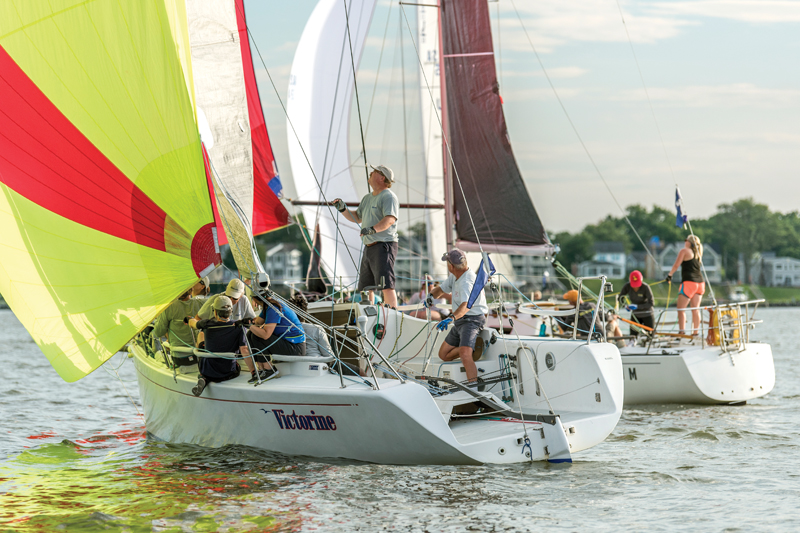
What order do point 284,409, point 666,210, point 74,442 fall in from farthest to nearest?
1. point 666,210
2. point 74,442
3. point 284,409

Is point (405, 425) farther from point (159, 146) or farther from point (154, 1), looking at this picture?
point (154, 1)

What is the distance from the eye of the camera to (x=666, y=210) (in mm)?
126625

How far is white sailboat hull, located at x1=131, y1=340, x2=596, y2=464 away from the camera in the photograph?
5891mm

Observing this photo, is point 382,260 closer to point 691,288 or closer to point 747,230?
point 691,288

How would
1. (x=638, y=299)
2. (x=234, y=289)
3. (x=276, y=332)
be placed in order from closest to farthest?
(x=276, y=332) → (x=234, y=289) → (x=638, y=299)

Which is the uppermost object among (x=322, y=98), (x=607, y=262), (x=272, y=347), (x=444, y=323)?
(x=322, y=98)

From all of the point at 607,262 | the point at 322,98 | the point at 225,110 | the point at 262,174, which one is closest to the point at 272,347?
the point at 225,110

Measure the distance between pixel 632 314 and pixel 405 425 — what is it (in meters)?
7.34

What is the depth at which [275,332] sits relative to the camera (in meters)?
6.78

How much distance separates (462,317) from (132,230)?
9.59 ft

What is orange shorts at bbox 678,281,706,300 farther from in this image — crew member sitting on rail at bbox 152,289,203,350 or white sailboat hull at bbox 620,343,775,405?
crew member sitting on rail at bbox 152,289,203,350

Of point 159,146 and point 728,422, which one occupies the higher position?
point 159,146

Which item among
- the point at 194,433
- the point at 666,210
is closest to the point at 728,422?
the point at 194,433

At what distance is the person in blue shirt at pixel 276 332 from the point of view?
6679 millimetres
